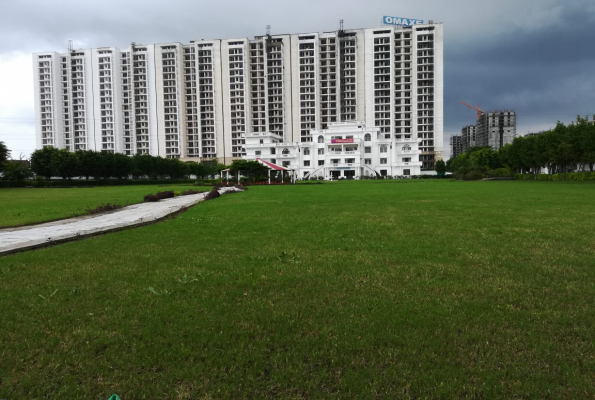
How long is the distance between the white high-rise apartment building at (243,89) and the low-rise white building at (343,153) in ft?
68.2

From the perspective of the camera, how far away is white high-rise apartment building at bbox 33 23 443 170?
425 ft

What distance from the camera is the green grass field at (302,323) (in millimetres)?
3352

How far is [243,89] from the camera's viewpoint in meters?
134

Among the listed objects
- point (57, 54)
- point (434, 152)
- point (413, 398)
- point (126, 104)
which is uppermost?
point (57, 54)

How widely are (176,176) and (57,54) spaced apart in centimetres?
8292

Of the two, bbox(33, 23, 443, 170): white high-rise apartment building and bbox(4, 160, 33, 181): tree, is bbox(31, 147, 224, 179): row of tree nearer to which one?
bbox(4, 160, 33, 181): tree

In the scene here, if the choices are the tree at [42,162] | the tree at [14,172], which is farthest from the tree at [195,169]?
the tree at [14,172]

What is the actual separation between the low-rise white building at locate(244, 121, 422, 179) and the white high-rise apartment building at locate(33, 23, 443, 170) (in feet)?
68.2

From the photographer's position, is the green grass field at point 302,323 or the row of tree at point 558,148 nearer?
the green grass field at point 302,323

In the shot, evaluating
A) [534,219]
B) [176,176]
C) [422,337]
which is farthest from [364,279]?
[176,176]

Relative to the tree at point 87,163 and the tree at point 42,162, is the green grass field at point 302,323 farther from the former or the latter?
the tree at point 42,162

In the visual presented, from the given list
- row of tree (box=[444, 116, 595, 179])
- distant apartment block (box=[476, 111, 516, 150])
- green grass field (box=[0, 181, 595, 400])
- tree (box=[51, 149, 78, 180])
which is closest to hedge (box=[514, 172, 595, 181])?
row of tree (box=[444, 116, 595, 179])

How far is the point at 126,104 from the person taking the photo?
13912cm

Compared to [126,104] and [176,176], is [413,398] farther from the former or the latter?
[126,104]
